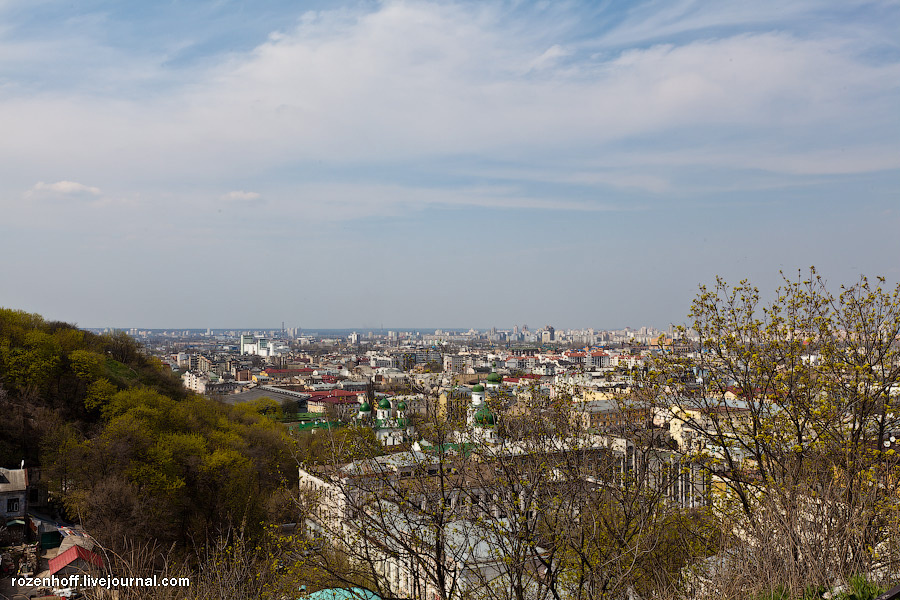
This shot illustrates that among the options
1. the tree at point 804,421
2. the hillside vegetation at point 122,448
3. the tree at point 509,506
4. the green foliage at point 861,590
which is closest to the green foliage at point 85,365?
the hillside vegetation at point 122,448

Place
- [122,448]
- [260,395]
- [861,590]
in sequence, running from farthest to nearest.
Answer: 1. [260,395]
2. [122,448]
3. [861,590]

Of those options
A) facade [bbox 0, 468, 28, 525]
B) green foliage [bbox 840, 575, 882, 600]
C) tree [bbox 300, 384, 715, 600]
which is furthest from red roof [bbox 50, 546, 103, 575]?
green foliage [bbox 840, 575, 882, 600]

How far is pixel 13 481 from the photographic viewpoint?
71.4ft

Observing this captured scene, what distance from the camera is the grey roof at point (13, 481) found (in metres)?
21.5

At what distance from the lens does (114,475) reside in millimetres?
21797

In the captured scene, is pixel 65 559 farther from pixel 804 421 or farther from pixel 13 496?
pixel 804 421

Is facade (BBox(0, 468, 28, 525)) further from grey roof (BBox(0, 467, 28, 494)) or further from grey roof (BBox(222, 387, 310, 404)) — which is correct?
grey roof (BBox(222, 387, 310, 404))

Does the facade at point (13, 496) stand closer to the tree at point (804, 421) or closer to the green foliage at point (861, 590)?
the tree at point (804, 421)

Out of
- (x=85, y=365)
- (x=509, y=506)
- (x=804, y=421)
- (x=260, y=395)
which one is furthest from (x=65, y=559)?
(x=260, y=395)

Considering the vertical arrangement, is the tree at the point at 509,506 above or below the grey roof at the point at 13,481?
above

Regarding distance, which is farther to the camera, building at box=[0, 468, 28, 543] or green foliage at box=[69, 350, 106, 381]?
green foliage at box=[69, 350, 106, 381]

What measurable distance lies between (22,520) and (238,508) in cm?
620

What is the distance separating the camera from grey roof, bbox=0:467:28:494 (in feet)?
70.4

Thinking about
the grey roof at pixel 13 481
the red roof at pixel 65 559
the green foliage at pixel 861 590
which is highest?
the green foliage at pixel 861 590
